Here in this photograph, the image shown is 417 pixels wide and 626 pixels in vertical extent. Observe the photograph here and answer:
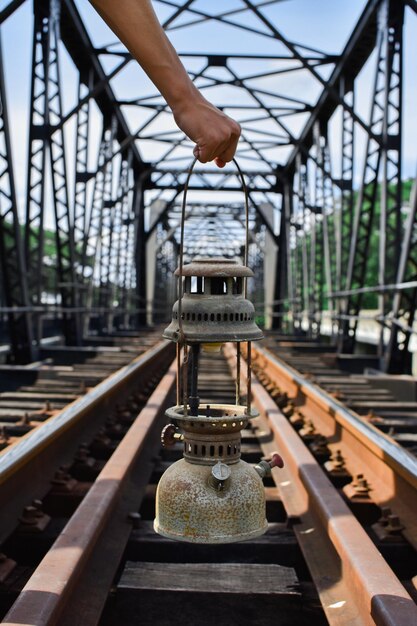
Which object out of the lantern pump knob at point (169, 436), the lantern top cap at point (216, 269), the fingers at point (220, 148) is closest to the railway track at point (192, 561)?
the lantern pump knob at point (169, 436)

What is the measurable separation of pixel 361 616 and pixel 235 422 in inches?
28.2

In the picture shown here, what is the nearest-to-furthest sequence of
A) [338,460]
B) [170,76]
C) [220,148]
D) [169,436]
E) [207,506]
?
[170,76] → [220,148] → [207,506] → [169,436] → [338,460]

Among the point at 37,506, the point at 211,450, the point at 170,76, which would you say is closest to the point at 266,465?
the point at 211,450

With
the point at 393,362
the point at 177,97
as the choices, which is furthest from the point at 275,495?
the point at 393,362

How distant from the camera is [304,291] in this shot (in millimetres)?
24500

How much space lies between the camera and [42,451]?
13.5ft

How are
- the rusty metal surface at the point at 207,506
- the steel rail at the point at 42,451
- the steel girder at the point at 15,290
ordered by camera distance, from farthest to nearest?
the steel girder at the point at 15,290, the steel rail at the point at 42,451, the rusty metal surface at the point at 207,506

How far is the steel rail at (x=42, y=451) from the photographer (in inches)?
136

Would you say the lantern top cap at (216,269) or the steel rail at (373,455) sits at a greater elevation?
the lantern top cap at (216,269)

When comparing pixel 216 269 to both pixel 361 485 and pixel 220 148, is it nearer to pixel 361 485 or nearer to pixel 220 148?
pixel 220 148

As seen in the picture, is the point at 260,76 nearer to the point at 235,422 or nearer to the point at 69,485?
the point at 69,485

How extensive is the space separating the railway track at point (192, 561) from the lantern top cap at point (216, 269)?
1.00 m

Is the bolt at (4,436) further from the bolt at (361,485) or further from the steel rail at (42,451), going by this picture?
the bolt at (361,485)

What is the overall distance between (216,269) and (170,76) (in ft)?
2.15
